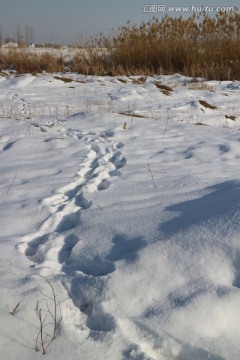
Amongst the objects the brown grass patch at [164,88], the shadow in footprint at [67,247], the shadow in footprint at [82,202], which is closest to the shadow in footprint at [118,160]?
the shadow in footprint at [82,202]

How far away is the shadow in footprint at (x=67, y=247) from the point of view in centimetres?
194

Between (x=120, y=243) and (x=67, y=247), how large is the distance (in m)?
0.27

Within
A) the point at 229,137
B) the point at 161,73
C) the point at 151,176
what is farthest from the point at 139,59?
the point at 151,176

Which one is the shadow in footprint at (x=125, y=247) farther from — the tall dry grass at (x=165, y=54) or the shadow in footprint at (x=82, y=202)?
the tall dry grass at (x=165, y=54)

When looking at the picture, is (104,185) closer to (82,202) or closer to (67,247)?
(82,202)

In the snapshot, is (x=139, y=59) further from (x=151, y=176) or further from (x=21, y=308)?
(x=21, y=308)

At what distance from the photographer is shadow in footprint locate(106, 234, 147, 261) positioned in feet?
5.91

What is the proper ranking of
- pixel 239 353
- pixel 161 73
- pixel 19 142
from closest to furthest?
pixel 239 353, pixel 19 142, pixel 161 73

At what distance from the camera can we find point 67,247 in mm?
2033

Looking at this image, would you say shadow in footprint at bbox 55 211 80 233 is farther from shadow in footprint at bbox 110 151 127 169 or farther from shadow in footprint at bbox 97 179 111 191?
shadow in footprint at bbox 110 151 127 169

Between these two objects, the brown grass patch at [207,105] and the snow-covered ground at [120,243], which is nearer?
the snow-covered ground at [120,243]

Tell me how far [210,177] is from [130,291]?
1.38 metres

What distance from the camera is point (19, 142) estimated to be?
12.6ft

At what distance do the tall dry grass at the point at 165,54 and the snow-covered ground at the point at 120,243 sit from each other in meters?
4.94
